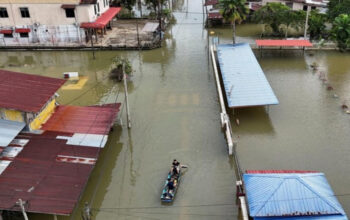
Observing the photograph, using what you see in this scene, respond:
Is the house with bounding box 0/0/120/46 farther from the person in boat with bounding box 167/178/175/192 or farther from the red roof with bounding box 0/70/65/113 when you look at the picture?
the person in boat with bounding box 167/178/175/192

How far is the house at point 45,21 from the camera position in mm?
48125

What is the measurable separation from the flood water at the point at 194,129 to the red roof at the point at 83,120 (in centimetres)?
223

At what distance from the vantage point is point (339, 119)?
3098 cm

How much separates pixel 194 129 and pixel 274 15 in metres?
27.4

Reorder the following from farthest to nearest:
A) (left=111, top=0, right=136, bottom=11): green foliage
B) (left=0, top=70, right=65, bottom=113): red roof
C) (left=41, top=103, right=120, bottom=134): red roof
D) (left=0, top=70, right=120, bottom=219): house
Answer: (left=111, top=0, right=136, bottom=11): green foliage
(left=41, top=103, right=120, bottom=134): red roof
(left=0, top=70, right=65, bottom=113): red roof
(left=0, top=70, right=120, bottom=219): house

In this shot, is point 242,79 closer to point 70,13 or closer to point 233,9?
point 233,9

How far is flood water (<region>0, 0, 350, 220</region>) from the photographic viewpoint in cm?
2320

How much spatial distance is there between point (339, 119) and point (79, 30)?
34.4 m

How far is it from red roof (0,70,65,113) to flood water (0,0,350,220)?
6.00 metres

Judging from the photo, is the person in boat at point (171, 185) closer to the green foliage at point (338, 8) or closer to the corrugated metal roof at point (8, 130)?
the corrugated metal roof at point (8, 130)

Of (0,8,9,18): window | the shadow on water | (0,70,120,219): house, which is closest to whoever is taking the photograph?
(0,70,120,219): house

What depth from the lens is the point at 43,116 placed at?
89.0 feet


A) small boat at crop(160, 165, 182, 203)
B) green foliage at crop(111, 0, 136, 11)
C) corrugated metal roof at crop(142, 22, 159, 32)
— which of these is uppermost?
green foliage at crop(111, 0, 136, 11)

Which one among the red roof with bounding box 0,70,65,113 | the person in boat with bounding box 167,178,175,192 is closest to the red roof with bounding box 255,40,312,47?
the red roof with bounding box 0,70,65,113
